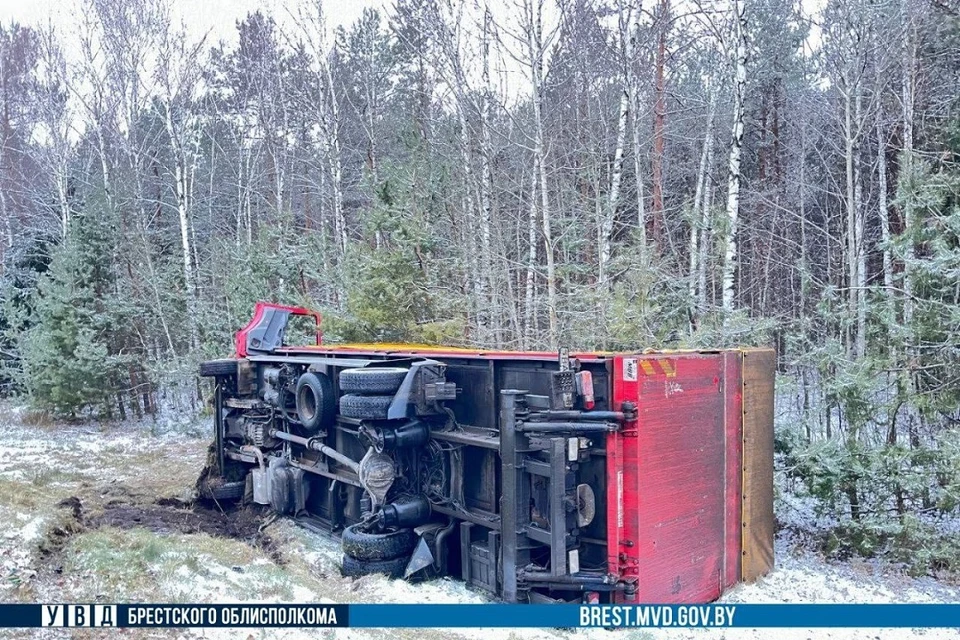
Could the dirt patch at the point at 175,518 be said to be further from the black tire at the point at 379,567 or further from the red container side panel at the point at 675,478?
the red container side panel at the point at 675,478

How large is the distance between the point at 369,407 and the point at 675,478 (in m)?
2.63

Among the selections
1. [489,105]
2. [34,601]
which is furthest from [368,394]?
[489,105]

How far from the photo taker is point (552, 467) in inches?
214

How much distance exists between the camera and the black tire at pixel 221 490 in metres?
9.79

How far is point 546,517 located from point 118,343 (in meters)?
16.4

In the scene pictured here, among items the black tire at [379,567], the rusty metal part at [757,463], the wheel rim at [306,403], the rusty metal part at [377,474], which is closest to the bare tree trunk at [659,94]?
the rusty metal part at [757,463]

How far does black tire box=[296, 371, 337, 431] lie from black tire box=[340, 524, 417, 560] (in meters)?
1.52

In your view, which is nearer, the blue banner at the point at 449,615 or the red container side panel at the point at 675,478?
the blue banner at the point at 449,615

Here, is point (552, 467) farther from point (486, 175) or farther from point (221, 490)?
point (486, 175)

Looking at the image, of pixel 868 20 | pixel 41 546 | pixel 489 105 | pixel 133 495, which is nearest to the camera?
pixel 41 546

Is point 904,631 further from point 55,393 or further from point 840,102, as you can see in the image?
point 55,393

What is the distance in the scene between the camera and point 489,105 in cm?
1608

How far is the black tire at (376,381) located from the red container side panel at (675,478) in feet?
6.58

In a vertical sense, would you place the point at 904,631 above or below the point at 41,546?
below
